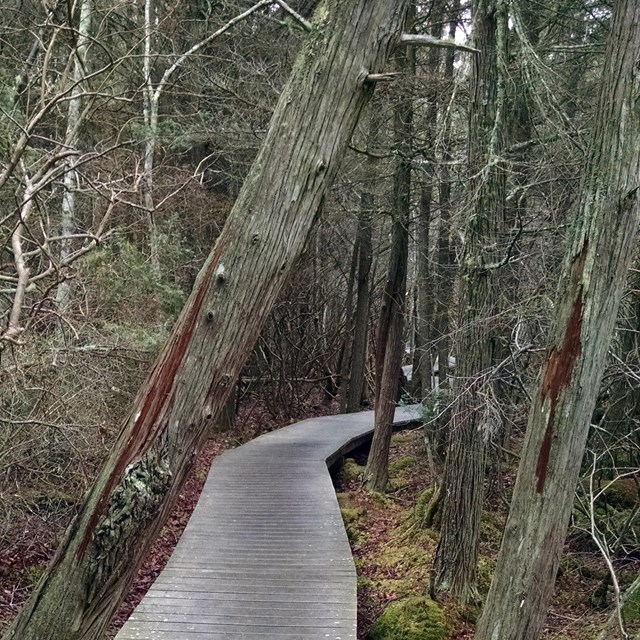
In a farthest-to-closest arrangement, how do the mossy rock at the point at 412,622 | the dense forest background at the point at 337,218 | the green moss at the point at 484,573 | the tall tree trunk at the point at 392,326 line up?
the tall tree trunk at the point at 392,326 < the green moss at the point at 484,573 < the mossy rock at the point at 412,622 < the dense forest background at the point at 337,218

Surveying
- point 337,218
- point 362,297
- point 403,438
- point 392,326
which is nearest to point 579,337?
point 392,326

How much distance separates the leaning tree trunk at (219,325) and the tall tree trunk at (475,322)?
11.6 feet

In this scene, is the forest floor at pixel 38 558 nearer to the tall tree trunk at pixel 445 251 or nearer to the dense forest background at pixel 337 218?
the dense forest background at pixel 337 218

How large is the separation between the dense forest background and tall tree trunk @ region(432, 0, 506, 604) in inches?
1.1

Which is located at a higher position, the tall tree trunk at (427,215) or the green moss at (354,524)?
the tall tree trunk at (427,215)

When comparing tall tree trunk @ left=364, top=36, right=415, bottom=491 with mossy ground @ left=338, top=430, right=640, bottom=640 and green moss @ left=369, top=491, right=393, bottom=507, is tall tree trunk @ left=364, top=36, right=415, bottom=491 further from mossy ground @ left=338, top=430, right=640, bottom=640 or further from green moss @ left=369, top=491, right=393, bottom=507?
mossy ground @ left=338, top=430, right=640, bottom=640

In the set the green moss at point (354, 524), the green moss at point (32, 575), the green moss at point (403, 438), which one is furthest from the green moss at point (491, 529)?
the green moss at point (403, 438)

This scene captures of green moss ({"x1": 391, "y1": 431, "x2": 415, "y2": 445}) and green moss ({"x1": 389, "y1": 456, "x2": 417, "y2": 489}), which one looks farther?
green moss ({"x1": 391, "y1": 431, "x2": 415, "y2": 445})

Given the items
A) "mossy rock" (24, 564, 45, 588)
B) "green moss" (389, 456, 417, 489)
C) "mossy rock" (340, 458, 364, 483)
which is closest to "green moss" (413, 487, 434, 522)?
"green moss" (389, 456, 417, 489)

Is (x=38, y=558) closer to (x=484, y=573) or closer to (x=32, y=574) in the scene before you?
(x=32, y=574)

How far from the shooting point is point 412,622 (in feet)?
20.1

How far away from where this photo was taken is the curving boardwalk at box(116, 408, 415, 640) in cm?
529

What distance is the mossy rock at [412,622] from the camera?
19.5 feet

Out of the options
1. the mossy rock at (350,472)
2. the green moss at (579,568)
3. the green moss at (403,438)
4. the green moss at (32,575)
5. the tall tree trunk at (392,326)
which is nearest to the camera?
the green moss at (32,575)
